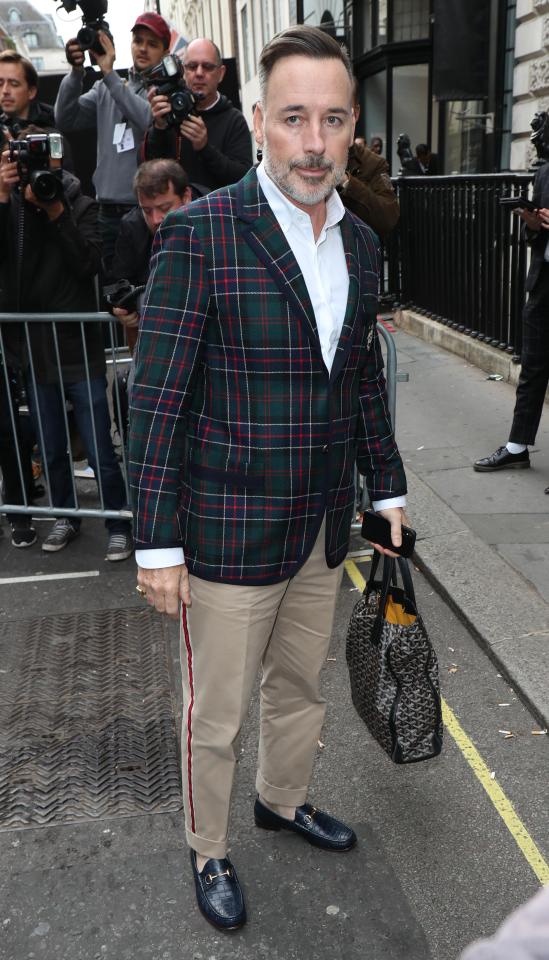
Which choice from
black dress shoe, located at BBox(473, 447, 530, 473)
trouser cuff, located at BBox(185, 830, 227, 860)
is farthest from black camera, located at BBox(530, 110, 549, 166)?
trouser cuff, located at BBox(185, 830, 227, 860)

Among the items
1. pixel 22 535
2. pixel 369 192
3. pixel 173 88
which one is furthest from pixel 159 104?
pixel 22 535

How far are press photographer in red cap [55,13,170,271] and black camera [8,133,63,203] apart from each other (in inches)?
44.2

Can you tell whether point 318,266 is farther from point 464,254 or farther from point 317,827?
point 464,254

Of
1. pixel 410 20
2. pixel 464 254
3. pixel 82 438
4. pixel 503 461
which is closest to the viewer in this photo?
pixel 82 438

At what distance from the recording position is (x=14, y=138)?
488cm

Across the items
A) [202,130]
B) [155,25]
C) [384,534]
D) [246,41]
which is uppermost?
[246,41]

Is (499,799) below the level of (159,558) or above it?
below

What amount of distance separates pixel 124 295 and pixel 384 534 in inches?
102

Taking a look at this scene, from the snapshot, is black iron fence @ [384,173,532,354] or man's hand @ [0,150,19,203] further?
black iron fence @ [384,173,532,354]

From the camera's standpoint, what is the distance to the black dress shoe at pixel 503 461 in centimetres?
591

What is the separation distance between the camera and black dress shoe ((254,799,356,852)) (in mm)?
2809

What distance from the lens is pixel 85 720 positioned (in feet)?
11.8

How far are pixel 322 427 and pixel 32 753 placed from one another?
1876 millimetres

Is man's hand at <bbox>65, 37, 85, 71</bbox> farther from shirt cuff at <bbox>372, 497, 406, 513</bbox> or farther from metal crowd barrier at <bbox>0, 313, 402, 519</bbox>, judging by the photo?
shirt cuff at <bbox>372, 497, 406, 513</bbox>
